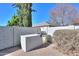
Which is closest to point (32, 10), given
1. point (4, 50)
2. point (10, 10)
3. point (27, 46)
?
point (10, 10)

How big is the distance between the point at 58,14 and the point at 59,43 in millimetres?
552

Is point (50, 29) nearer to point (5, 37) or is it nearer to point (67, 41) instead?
point (67, 41)

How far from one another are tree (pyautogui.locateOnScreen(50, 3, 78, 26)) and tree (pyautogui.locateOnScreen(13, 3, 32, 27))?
0.43 metres

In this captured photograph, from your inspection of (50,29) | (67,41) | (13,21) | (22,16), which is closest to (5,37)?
(13,21)

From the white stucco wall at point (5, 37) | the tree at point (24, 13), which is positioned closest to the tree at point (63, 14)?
the tree at point (24, 13)

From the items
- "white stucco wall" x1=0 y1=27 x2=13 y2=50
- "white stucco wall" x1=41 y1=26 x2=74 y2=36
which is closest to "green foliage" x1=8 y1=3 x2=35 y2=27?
"white stucco wall" x1=0 y1=27 x2=13 y2=50

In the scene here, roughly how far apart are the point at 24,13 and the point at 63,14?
2.43 feet

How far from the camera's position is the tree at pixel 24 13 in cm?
367

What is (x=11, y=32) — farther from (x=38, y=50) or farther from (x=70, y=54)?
(x=70, y=54)

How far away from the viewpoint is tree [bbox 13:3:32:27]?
3.67 m

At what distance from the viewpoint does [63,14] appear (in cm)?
364

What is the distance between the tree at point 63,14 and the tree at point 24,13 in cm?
43

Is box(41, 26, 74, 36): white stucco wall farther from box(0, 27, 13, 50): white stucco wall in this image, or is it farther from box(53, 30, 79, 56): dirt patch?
box(0, 27, 13, 50): white stucco wall

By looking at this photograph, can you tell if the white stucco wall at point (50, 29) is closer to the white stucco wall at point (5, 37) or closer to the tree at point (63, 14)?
the tree at point (63, 14)
